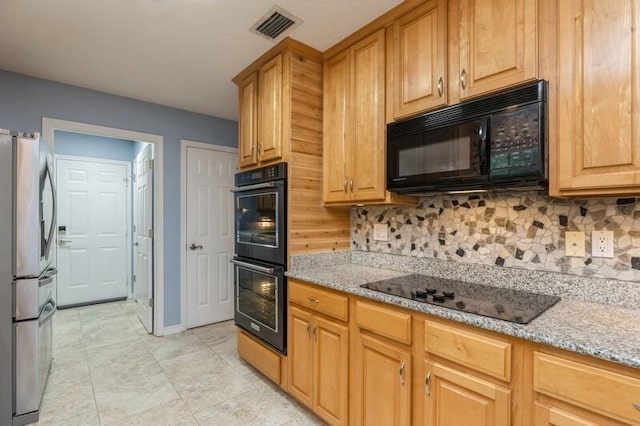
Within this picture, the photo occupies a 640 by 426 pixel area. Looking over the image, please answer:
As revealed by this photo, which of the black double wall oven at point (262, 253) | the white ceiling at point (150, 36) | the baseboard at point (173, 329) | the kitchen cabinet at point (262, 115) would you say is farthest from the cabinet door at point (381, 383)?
the baseboard at point (173, 329)

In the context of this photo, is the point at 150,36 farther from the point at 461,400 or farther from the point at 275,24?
the point at 461,400

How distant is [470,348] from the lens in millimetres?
1193

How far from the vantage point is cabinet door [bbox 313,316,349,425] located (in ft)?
5.68

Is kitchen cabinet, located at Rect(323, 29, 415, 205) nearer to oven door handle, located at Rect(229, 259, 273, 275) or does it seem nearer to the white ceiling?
the white ceiling

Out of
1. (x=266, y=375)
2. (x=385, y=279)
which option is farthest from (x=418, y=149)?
(x=266, y=375)

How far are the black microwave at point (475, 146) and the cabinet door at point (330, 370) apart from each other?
897 mm

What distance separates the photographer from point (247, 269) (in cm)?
251

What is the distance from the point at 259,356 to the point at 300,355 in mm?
547

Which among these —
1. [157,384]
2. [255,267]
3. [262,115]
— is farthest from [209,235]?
[262,115]

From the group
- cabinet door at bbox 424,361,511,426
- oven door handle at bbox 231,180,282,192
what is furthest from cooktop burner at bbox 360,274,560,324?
oven door handle at bbox 231,180,282,192

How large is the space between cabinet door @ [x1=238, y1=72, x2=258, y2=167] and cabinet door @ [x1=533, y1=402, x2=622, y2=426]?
2171 mm

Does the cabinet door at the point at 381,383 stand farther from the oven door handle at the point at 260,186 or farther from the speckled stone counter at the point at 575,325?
the oven door handle at the point at 260,186

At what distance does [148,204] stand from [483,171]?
334 centimetres

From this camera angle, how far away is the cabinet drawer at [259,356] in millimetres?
2242
